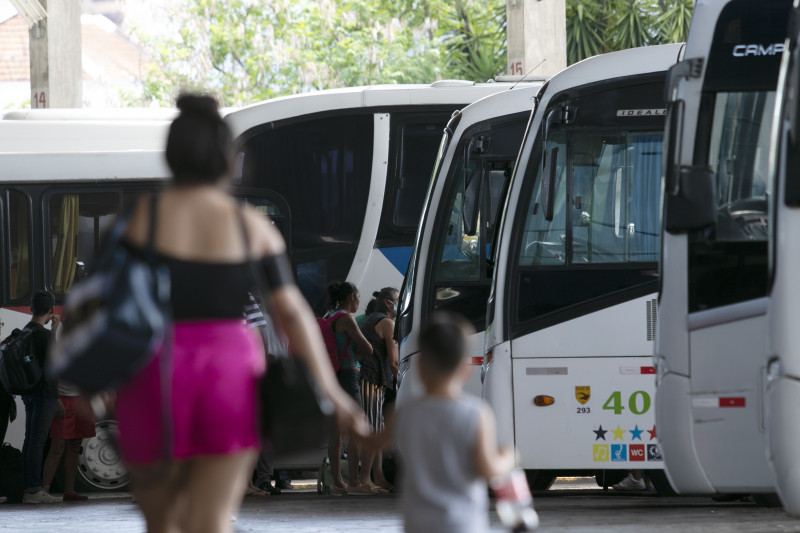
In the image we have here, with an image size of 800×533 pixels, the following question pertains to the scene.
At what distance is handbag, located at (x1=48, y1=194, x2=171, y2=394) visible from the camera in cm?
422

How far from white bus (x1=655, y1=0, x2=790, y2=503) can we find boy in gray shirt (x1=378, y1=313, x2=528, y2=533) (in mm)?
3335

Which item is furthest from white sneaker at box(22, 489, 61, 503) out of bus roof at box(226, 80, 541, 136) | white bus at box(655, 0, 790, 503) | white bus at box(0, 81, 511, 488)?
white bus at box(655, 0, 790, 503)

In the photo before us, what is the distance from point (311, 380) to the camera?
4492 millimetres

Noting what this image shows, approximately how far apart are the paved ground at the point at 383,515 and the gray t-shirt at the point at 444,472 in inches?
190

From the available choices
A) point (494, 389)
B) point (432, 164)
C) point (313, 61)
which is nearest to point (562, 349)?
point (494, 389)

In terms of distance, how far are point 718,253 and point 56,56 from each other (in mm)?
13034

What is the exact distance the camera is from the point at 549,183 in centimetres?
1043

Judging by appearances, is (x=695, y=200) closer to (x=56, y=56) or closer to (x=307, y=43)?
(x=56, y=56)

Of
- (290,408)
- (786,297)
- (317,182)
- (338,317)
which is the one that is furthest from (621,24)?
(290,408)

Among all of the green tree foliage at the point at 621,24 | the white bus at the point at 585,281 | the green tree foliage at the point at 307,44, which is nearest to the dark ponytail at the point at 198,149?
the white bus at the point at 585,281

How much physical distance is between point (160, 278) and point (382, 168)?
1129 cm

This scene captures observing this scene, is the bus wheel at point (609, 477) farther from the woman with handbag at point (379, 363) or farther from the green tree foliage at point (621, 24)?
the green tree foliage at point (621, 24)

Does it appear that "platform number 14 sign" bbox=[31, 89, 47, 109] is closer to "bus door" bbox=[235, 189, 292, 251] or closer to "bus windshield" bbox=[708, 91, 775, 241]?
"bus door" bbox=[235, 189, 292, 251]

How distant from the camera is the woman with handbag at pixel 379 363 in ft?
45.0
